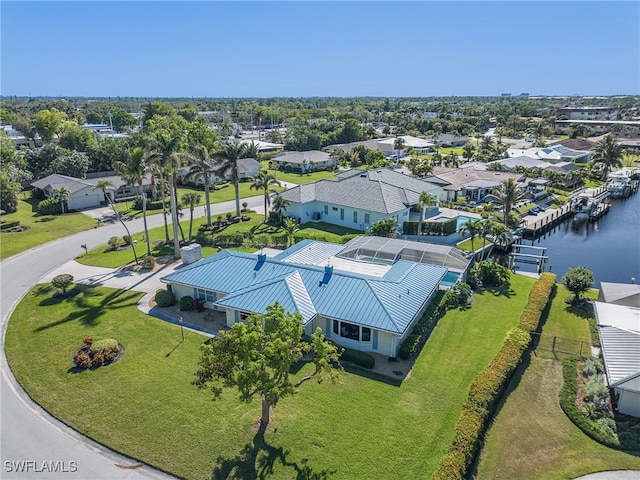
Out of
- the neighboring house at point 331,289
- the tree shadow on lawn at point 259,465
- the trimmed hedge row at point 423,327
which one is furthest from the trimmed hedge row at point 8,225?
the trimmed hedge row at point 423,327

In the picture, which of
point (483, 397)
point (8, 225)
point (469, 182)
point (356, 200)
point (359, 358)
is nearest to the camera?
point (483, 397)

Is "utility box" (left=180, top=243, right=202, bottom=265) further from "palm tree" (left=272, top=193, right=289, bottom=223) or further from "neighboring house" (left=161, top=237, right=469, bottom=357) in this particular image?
"palm tree" (left=272, top=193, right=289, bottom=223)

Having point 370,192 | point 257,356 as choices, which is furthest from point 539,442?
point 370,192

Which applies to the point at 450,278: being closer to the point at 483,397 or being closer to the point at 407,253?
the point at 407,253

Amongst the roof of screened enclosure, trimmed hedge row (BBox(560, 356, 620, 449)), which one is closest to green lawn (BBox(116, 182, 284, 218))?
the roof of screened enclosure

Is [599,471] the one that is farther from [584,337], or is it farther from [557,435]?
[584,337]

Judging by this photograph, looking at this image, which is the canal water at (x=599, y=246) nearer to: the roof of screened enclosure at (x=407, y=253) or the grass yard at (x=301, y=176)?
the roof of screened enclosure at (x=407, y=253)
